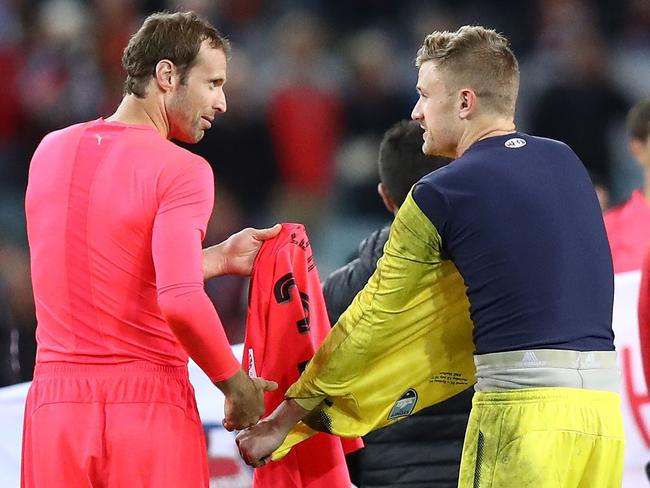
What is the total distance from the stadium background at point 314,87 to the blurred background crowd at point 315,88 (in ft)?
0.03

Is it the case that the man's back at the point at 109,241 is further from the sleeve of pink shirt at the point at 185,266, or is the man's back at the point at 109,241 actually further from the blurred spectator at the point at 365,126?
the blurred spectator at the point at 365,126

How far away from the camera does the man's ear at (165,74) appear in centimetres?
335

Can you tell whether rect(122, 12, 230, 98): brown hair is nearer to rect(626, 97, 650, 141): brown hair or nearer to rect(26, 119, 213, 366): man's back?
rect(26, 119, 213, 366): man's back

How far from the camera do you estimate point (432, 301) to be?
135 inches

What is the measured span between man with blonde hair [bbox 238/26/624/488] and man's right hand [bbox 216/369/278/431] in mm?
325

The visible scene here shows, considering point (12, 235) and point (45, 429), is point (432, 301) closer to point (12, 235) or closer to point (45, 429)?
point (45, 429)

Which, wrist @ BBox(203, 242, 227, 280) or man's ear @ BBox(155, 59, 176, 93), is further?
wrist @ BBox(203, 242, 227, 280)

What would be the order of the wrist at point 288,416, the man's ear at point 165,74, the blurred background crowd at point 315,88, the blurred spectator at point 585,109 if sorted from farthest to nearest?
the blurred spectator at point 585,109 < the blurred background crowd at point 315,88 < the wrist at point 288,416 < the man's ear at point 165,74

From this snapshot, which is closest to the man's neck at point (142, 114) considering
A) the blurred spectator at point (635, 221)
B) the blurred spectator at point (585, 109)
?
the blurred spectator at point (635, 221)


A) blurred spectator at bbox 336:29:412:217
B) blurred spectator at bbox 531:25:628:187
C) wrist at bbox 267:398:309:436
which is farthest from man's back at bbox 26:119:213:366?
blurred spectator at bbox 531:25:628:187

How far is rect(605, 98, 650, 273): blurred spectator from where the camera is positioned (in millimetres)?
5926

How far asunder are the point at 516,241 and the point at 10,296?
4558mm

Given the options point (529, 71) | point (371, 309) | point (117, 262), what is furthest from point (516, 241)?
point (529, 71)

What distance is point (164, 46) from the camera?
336 centimetres
